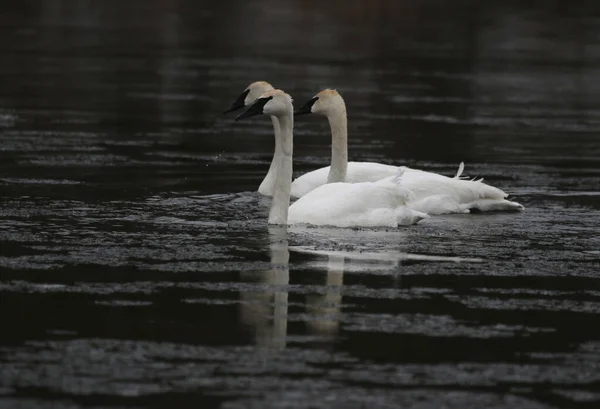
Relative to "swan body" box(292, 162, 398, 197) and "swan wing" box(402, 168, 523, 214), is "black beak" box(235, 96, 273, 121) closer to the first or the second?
"swan wing" box(402, 168, 523, 214)

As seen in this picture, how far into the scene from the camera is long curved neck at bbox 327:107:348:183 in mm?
15750

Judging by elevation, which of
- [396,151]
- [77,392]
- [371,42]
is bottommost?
[77,392]

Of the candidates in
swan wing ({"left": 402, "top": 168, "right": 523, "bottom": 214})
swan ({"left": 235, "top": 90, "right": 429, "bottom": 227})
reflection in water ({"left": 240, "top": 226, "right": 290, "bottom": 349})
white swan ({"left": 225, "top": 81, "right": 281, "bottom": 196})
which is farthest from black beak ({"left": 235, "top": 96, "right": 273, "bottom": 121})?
reflection in water ({"left": 240, "top": 226, "right": 290, "bottom": 349})

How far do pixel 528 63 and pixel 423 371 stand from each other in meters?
25.5

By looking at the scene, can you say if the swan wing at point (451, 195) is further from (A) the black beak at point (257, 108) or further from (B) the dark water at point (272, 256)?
(A) the black beak at point (257, 108)

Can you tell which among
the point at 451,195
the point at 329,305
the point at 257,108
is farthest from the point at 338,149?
the point at 329,305

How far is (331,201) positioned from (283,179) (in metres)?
0.50

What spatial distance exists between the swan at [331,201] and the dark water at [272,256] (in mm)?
212

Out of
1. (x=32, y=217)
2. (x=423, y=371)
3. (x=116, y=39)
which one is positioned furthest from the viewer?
(x=116, y=39)

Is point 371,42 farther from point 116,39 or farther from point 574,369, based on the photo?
point 574,369

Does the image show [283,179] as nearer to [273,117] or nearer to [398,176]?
[398,176]

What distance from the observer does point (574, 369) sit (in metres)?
8.45

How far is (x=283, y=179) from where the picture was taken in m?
13.7

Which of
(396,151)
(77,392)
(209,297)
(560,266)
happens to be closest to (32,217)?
(209,297)
